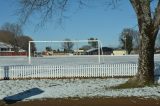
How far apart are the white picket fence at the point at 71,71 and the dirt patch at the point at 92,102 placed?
1160 cm

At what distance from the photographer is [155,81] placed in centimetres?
2106

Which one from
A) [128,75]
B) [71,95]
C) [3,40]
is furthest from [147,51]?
[3,40]

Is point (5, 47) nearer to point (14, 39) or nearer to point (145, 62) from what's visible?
point (14, 39)

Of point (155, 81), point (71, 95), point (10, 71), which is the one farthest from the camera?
point (10, 71)

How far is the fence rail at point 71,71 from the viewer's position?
1070 inches

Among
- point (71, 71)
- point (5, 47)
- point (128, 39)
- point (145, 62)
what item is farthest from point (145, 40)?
point (5, 47)

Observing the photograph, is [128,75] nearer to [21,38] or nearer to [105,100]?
[105,100]

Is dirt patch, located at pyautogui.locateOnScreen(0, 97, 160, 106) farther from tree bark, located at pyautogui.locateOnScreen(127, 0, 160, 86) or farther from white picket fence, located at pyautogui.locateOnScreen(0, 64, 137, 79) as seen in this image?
white picket fence, located at pyautogui.locateOnScreen(0, 64, 137, 79)

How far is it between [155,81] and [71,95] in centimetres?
575

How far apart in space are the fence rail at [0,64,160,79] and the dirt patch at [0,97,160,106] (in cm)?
1160

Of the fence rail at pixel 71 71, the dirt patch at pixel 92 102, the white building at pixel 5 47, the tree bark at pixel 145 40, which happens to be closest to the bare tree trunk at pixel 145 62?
the tree bark at pixel 145 40

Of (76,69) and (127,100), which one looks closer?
(127,100)

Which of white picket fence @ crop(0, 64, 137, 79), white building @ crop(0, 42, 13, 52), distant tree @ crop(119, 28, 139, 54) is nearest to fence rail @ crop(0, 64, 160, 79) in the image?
white picket fence @ crop(0, 64, 137, 79)

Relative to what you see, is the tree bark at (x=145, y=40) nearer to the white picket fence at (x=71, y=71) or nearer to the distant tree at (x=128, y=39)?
the white picket fence at (x=71, y=71)
